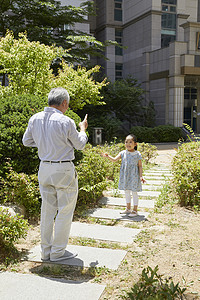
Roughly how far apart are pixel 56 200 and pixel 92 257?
882 millimetres

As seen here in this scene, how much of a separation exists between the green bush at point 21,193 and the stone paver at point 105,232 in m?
Answer: 0.82

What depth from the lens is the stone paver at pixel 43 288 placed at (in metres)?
3.13

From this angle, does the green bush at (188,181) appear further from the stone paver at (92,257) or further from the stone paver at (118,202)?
the stone paver at (92,257)

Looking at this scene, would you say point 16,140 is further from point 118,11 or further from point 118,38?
point 118,11

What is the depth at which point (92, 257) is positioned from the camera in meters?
4.07

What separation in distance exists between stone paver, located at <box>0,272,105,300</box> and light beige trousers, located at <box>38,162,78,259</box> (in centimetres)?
48

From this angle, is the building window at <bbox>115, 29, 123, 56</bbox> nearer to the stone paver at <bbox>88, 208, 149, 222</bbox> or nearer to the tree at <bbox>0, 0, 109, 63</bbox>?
the tree at <bbox>0, 0, 109, 63</bbox>

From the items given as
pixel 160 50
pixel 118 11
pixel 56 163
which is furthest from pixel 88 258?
pixel 118 11

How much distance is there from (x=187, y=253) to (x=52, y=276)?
1.75 metres

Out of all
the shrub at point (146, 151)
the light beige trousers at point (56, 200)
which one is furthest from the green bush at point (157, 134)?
the light beige trousers at point (56, 200)

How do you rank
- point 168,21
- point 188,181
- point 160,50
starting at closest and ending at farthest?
point 188,181 → point 160,50 → point 168,21

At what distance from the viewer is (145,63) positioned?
2647cm

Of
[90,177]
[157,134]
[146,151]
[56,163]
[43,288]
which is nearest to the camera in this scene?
[43,288]

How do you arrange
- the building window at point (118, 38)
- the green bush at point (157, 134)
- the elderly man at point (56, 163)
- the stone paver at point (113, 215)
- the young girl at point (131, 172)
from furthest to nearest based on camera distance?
the building window at point (118, 38)
the green bush at point (157, 134)
the young girl at point (131, 172)
the stone paver at point (113, 215)
the elderly man at point (56, 163)
